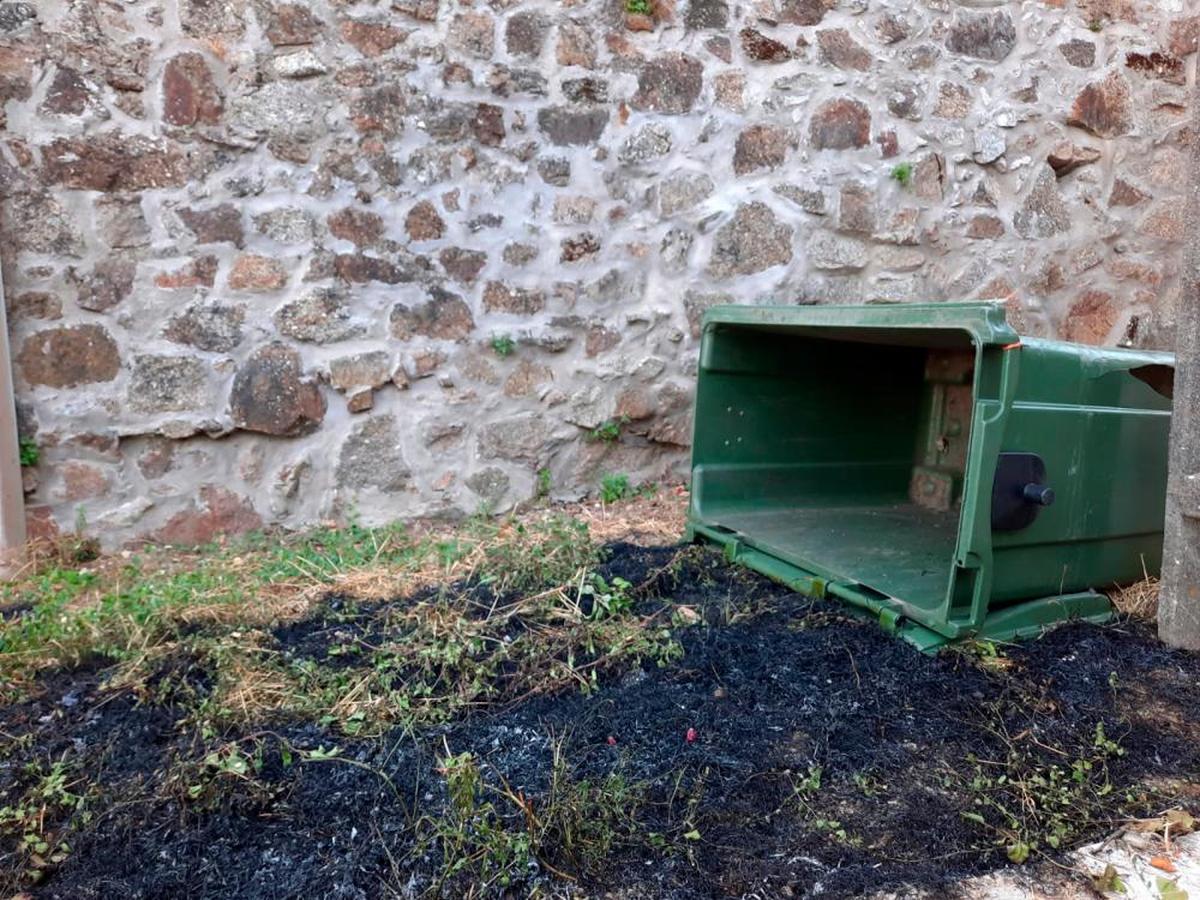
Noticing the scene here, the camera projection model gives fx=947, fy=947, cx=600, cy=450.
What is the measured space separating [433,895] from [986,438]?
1.64 m

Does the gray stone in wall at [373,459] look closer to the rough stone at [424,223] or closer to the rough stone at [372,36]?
the rough stone at [424,223]

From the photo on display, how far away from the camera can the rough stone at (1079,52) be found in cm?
455

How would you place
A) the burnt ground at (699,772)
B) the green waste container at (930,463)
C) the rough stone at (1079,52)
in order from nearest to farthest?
the burnt ground at (699,772), the green waste container at (930,463), the rough stone at (1079,52)

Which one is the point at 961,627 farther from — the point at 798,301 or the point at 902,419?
the point at 798,301

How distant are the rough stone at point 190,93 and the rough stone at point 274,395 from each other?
864mm

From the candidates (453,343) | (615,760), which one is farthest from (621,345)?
(615,760)

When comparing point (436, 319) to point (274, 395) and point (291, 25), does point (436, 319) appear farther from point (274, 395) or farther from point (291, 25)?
point (291, 25)

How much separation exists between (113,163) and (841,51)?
3.05m

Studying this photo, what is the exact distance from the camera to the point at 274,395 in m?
3.65

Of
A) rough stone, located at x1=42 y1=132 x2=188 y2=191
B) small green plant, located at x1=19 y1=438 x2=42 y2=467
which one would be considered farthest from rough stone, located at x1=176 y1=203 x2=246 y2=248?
small green plant, located at x1=19 y1=438 x2=42 y2=467

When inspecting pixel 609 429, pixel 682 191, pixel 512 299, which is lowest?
pixel 609 429

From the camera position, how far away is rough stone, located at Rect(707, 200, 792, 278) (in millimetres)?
4164

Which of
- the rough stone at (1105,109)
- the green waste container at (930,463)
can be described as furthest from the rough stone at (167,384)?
the rough stone at (1105,109)

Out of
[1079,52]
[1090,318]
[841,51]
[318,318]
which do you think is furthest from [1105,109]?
[318,318]
